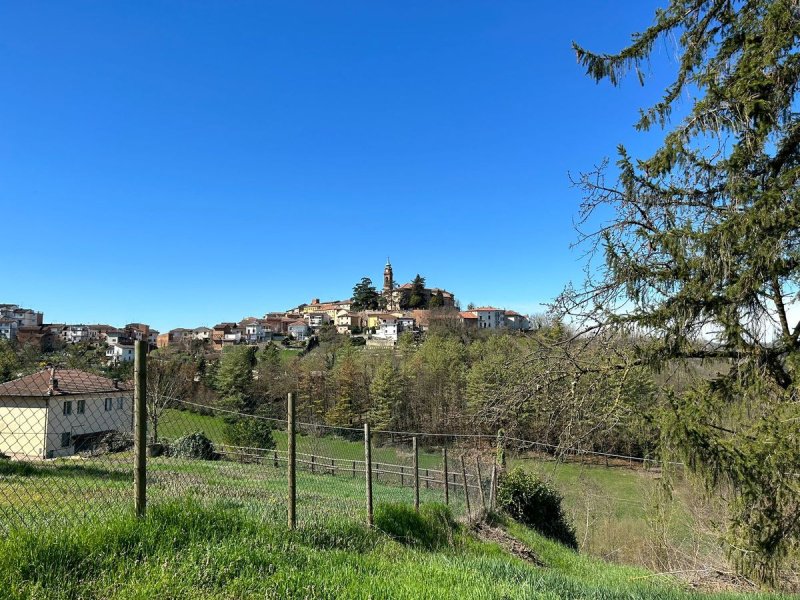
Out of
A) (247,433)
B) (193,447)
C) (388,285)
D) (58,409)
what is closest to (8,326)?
(388,285)

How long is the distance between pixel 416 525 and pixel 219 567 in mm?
4079

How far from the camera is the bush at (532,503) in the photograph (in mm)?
13258

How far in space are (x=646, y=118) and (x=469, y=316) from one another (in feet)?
371

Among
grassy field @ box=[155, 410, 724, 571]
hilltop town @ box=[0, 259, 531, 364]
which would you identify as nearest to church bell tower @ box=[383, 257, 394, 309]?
hilltop town @ box=[0, 259, 531, 364]

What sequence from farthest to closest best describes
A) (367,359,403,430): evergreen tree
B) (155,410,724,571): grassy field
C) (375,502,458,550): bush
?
(367,359,403,430): evergreen tree < (155,410,724,571): grassy field < (375,502,458,550): bush

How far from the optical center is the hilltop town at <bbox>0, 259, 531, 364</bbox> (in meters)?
108

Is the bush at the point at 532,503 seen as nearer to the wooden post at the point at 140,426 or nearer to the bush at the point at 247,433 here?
the wooden post at the point at 140,426

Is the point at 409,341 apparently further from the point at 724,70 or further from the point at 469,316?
the point at 724,70

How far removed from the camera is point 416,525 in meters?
6.78

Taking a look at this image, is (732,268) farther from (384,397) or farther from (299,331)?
(299,331)

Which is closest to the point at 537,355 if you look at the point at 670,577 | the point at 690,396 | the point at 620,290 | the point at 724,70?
the point at 620,290

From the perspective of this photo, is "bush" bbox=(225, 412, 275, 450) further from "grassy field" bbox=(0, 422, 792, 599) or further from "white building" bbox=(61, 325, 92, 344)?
"white building" bbox=(61, 325, 92, 344)

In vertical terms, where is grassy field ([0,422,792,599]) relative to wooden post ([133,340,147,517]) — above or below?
below

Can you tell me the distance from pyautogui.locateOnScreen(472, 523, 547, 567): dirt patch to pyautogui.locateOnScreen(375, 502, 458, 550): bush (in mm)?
967
